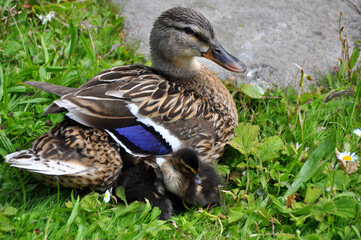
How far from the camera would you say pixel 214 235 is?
2.84m

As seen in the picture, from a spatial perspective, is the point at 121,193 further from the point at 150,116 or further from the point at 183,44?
the point at 183,44

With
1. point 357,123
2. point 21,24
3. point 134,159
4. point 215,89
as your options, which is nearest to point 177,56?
point 215,89

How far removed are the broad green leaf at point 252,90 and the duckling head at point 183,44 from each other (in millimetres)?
490

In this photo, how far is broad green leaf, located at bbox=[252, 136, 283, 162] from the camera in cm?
321

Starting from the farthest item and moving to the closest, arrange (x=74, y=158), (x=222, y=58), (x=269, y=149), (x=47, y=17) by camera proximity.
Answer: (x=47, y=17), (x=222, y=58), (x=269, y=149), (x=74, y=158)

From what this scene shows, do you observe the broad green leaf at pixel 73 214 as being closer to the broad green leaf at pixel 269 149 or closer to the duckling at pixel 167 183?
the duckling at pixel 167 183

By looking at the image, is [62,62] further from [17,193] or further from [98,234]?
[98,234]

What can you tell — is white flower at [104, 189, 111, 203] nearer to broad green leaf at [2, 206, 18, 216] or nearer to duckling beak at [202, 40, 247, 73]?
broad green leaf at [2, 206, 18, 216]

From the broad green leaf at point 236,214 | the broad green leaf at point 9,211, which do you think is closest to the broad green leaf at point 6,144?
the broad green leaf at point 9,211

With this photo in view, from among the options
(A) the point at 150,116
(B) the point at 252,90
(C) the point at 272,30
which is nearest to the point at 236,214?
(A) the point at 150,116

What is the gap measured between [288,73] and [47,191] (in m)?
2.45

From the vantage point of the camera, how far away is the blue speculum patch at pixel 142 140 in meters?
2.97

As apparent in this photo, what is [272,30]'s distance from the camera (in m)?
4.73

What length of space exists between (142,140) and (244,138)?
772 millimetres
